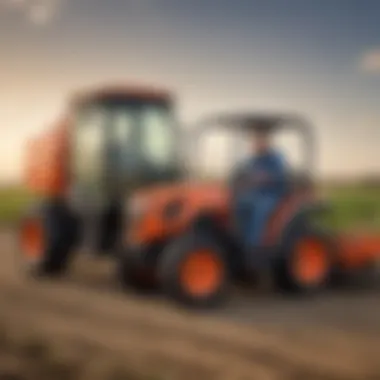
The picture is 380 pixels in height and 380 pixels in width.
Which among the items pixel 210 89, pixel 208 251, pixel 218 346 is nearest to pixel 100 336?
pixel 218 346

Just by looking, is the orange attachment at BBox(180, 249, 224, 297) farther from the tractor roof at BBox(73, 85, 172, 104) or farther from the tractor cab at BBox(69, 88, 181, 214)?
the tractor roof at BBox(73, 85, 172, 104)

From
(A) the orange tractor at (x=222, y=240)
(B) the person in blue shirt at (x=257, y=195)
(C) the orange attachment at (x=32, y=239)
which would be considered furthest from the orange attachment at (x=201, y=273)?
(C) the orange attachment at (x=32, y=239)

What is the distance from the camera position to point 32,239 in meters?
3.49

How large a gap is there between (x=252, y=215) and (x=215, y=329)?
0.48m

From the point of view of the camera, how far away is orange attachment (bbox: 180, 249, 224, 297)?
2943mm

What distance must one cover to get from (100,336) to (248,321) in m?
0.41

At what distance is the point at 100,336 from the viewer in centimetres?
259

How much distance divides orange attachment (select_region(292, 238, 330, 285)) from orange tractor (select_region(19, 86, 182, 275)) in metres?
0.45

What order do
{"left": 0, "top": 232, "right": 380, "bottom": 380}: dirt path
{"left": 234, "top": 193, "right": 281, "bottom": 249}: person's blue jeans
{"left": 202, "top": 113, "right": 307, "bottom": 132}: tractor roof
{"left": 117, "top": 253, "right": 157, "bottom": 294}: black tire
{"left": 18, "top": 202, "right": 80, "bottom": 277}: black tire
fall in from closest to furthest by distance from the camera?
1. {"left": 0, "top": 232, "right": 380, "bottom": 380}: dirt path
2. {"left": 202, "top": 113, "right": 307, "bottom": 132}: tractor roof
3. {"left": 234, "top": 193, "right": 281, "bottom": 249}: person's blue jeans
4. {"left": 117, "top": 253, "right": 157, "bottom": 294}: black tire
5. {"left": 18, "top": 202, "right": 80, "bottom": 277}: black tire

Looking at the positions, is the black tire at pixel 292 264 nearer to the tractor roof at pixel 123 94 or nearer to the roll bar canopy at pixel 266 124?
the roll bar canopy at pixel 266 124

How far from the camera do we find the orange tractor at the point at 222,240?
2.93m

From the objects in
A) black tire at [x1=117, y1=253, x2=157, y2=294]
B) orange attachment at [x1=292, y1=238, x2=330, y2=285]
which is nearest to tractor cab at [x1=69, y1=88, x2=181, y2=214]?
black tire at [x1=117, y1=253, x2=157, y2=294]

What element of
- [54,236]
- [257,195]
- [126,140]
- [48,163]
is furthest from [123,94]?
[54,236]

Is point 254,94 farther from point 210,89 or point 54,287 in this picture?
point 54,287
